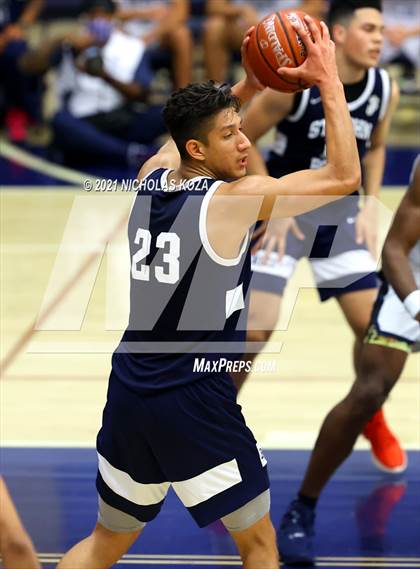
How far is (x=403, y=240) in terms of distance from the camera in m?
4.09

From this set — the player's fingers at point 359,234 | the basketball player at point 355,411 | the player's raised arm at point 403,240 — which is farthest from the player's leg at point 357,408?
the player's fingers at point 359,234

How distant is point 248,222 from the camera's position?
3.27 metres

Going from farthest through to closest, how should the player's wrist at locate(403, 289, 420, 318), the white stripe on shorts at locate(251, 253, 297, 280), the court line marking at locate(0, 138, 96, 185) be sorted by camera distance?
the court line marking at locate(0, 138, 96, 185) → the white stripe on shorts at locate(251, 253, 297, 280) → the player's wrist at locate(403, 289, 420, 318)

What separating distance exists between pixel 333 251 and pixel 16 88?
27.1ft

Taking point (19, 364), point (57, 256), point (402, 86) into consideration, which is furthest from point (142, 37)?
point (19, 364)

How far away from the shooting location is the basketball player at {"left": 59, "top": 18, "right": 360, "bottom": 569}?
326 cm

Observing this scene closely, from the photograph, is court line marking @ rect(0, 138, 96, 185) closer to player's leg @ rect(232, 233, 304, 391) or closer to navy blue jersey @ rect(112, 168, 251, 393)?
player's leg @ rect(232, 233, 304, 391)

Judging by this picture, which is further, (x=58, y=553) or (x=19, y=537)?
(x=58, y=553)

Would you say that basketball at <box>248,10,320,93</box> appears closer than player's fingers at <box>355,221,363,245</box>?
Yes

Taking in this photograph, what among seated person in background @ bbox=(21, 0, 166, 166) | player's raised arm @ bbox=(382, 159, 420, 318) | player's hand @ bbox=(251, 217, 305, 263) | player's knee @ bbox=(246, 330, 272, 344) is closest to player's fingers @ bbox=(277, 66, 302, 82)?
player's raised arm @ bbox=(382, 159, 420, 318)

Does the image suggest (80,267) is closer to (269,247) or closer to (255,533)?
(269,247)

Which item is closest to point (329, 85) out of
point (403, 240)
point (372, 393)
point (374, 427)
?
point (403, 240)

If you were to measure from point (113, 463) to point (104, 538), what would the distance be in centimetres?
26

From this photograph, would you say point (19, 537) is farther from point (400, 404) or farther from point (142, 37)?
point (142, 37)
